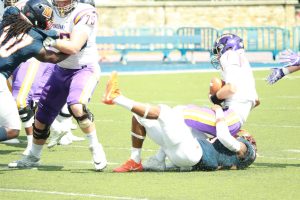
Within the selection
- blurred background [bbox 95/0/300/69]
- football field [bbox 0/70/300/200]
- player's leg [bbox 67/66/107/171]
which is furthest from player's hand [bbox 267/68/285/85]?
blurred background [bbox 95/0/300/69]

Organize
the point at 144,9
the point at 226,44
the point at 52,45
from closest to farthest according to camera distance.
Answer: the point at 52,45, the point at 226,44, the point at 144,9

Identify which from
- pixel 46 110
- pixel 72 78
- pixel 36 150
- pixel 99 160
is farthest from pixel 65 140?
pixel 99 160

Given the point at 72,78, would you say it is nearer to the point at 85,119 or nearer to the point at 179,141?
the point at 85,119

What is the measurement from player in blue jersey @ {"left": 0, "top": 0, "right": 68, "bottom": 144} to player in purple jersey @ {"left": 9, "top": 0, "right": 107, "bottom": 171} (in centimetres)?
29

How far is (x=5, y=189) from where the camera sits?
9984 millimetres

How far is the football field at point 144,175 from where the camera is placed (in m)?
9.62

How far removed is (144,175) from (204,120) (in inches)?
33.6

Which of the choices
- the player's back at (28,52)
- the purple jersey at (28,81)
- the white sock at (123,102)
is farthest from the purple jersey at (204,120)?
the purple jersey at (28,81)

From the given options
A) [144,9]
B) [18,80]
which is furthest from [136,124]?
[144,9]

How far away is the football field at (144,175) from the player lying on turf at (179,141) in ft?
0.46

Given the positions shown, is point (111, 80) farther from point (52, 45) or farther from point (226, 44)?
point (226, 44)

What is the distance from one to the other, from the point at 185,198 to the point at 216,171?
1.67 metres

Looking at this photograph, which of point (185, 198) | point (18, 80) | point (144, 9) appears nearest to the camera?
point (185, 198)

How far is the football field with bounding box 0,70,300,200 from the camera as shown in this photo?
9.62m
